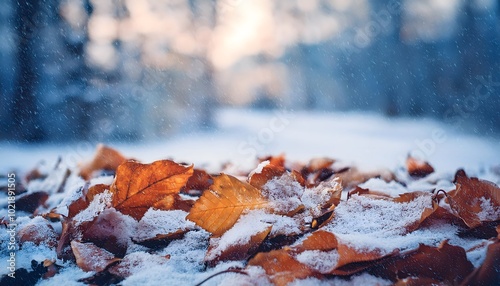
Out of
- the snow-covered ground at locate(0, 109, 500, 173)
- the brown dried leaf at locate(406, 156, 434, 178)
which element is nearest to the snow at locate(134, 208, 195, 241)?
the brown dried leaf at locate(406, 156, 434, 178)

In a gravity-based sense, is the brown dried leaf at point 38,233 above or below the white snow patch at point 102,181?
below

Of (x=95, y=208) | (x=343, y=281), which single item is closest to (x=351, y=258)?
(x=343, y=281)

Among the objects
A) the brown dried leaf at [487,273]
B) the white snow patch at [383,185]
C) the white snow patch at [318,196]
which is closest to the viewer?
the brown dried leaf at [487,273]

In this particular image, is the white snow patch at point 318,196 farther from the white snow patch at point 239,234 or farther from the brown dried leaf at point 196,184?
the brown dried leaf at point 196,184

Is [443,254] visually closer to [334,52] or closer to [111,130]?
[111,130]

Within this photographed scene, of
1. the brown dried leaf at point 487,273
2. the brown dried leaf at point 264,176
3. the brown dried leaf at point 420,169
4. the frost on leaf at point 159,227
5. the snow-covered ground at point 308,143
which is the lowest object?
the snow-covered ground at point 308,143

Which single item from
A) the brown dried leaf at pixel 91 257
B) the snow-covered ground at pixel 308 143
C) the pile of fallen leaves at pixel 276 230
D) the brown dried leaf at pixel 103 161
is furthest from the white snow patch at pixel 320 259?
the snow-covered ground at pixel 308 143

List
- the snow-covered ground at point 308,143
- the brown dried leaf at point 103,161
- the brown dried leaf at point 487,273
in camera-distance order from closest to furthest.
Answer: the brown dried leaf at point 487,273, the brown dried leaf at point 103,161, the snow-covered ground at point 308,143

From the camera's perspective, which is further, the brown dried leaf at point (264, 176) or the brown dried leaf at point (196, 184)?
the brown dried leaf at point (196, 184)
